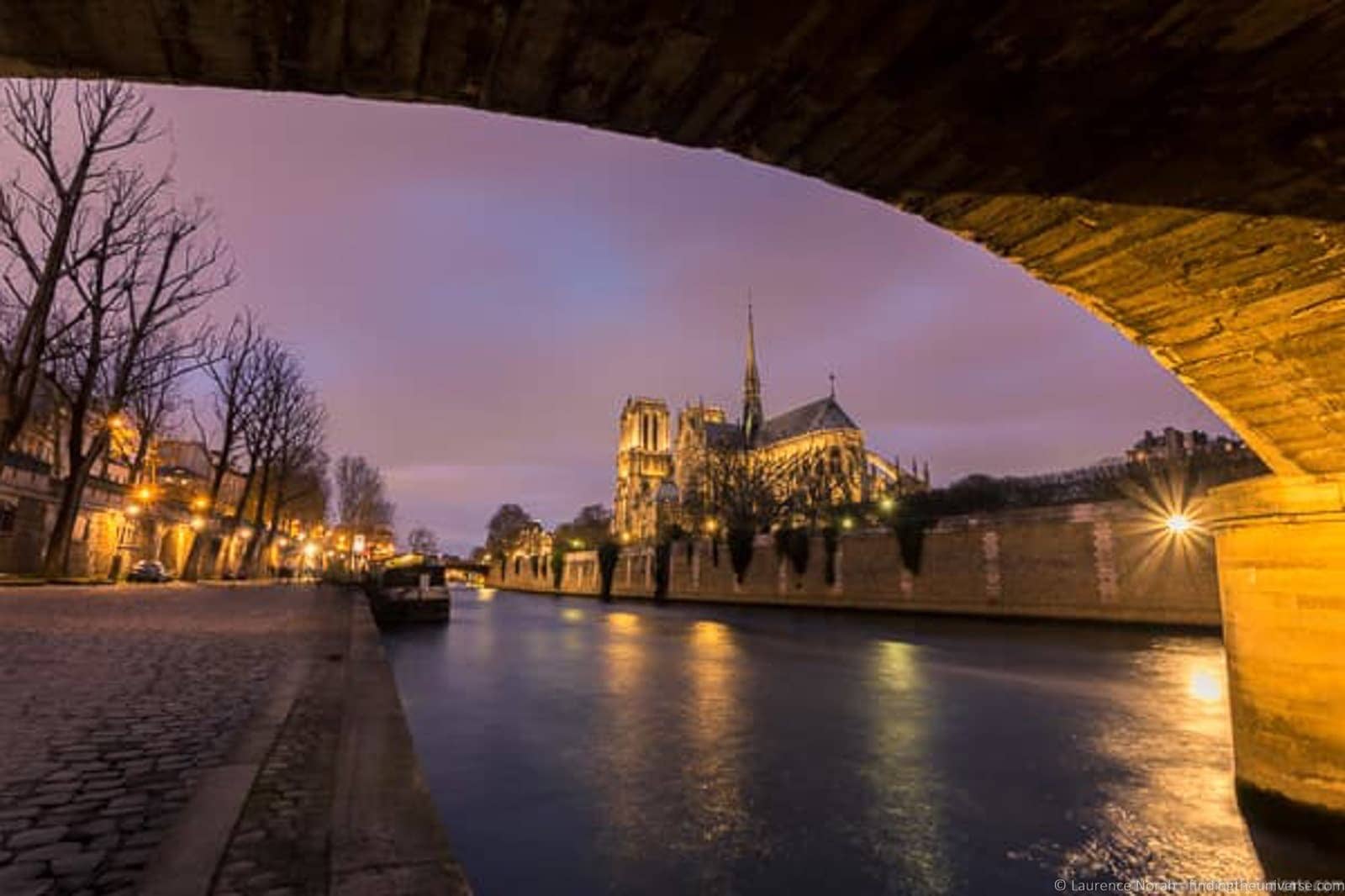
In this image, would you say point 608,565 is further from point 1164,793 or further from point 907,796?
point 1164,793

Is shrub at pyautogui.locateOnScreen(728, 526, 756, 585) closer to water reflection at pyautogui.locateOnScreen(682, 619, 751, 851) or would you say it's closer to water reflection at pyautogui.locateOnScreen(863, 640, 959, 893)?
water reflection at pyautogui.locateOnScreen(682, 619, 751, 851)

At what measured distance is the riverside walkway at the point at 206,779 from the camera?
3.05m

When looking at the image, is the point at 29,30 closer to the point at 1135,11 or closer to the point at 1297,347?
the point at 1135,11

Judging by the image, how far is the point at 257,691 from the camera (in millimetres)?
7234

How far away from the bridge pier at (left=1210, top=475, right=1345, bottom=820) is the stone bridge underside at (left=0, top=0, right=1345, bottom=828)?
2.12 metres

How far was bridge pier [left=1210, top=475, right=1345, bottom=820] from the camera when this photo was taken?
5.35 m

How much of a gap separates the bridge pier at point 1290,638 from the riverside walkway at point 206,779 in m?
6.42

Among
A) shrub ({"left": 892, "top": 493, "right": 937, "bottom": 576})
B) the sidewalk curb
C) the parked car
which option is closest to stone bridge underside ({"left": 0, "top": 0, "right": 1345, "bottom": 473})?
the sidewalk curb

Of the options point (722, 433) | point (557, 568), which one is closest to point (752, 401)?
point (722, 433)

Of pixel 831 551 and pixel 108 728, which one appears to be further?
pixel 831 551

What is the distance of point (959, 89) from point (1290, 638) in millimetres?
5726

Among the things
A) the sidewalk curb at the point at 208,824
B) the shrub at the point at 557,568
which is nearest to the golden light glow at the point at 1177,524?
the sidewalk curb at the point at 208,824

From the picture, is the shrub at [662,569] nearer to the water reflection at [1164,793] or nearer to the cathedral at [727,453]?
the cathedral at [727,453]

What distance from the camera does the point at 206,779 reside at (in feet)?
13.8
